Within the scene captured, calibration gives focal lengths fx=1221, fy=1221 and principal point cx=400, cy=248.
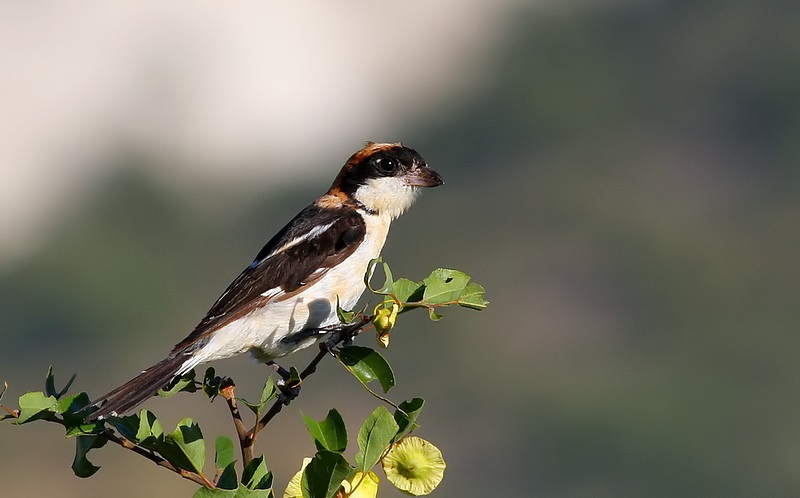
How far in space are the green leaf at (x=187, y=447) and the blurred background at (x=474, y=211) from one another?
20.5 feet

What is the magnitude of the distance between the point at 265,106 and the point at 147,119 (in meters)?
5.90

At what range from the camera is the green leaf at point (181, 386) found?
11.6ft

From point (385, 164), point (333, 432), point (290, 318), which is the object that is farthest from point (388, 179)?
point (333, 432)

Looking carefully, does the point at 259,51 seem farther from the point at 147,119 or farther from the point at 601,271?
the point at 601,271

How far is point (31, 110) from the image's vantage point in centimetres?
5306

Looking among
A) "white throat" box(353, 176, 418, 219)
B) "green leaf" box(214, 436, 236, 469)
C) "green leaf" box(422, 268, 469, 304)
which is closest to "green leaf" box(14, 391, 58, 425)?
"green leaf" box(214, 436, 236, 469)

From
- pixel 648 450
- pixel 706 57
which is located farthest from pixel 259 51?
pixel 648 450

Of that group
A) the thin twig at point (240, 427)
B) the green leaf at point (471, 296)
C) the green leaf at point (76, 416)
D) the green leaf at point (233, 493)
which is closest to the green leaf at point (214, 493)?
the green leaf at point (233, 493)

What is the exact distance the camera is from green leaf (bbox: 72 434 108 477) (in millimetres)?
3383

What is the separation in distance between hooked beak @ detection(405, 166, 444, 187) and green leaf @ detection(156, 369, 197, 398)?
5.06 feet

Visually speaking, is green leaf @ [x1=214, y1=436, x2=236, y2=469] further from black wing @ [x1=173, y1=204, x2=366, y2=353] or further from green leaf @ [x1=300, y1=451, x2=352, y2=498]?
black wing @ [x1=173, y1=204, x2=366, y2=353]

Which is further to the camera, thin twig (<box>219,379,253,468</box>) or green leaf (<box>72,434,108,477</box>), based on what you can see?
green leaf (<box>72,434,108,477</box>)

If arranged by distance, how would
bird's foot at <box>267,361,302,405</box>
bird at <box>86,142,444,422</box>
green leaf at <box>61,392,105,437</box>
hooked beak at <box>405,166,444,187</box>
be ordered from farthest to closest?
1. hooked beak at <box>405,166,444,187</box>
2. bird at <box>86,142,444,422</box>
3. bird's foot at <box>267,361,302,405</box>
4. green leaf at <box>61,392,105,437</box>

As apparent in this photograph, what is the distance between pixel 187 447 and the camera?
3.16m
